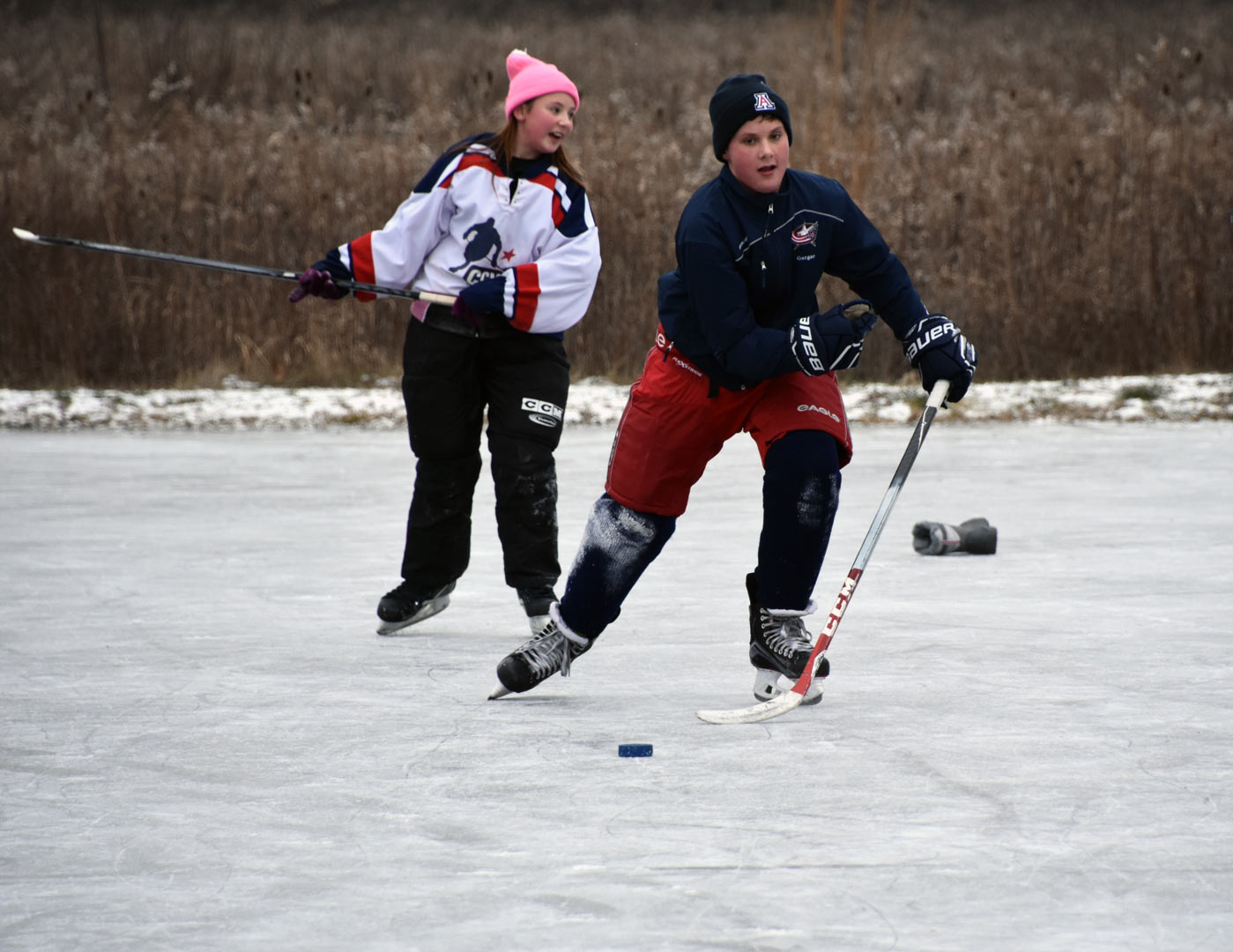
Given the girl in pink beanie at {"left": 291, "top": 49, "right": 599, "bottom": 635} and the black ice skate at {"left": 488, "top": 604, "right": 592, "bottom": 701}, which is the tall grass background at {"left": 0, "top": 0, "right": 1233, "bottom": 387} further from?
the black ice skate at {"left": 488, "top": 604, "right": 592, "bottom": 701}

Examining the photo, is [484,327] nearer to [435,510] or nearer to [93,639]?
[435,510]

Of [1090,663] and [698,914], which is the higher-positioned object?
[698,914]

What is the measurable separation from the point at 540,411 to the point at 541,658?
3.42ft

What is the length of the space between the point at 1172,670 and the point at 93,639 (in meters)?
2.85

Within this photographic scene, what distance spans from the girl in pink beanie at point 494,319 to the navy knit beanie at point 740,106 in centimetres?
99

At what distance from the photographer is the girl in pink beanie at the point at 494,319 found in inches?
185

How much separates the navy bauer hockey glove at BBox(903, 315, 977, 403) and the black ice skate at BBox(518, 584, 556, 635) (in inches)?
56.7

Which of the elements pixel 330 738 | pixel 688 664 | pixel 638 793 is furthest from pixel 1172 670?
pixel 330 738

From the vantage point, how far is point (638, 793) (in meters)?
3.12

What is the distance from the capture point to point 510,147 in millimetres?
4723

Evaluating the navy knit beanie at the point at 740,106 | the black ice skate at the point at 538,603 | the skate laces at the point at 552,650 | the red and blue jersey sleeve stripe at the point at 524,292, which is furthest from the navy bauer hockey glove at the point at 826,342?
the black ice skate at the point at 538,603

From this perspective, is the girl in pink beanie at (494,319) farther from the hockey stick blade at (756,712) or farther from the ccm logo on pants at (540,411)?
the hockey stick blade at (756,712)

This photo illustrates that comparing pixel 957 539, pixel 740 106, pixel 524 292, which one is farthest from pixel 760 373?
pixel 957 539

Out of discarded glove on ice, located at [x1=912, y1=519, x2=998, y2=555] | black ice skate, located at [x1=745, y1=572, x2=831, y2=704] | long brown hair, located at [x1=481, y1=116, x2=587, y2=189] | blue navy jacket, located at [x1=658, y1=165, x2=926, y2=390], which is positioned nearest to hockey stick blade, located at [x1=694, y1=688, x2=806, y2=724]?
black ice skate, located at [x1=745, y1=572, x2=831, y2=704]
